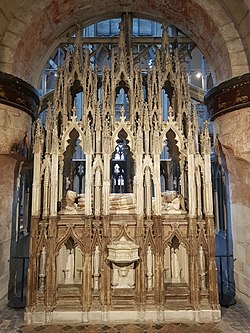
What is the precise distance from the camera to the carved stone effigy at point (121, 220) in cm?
466

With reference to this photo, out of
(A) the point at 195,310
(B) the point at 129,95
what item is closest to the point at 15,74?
(B) the point at 129,95

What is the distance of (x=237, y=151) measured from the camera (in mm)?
5199

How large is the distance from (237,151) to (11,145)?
14.0ft

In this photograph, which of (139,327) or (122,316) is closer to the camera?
(139,327)

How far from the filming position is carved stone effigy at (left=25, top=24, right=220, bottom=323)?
183 inches

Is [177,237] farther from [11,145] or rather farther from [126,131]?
[11,145]

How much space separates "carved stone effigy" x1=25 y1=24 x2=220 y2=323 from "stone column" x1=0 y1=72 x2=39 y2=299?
523 millimetres

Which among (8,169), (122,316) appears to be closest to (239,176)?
(122,316)

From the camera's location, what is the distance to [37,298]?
4.75 m

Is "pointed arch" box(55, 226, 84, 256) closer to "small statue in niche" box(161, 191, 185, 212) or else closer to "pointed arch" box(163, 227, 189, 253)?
"pointed arch" box(163, 227, 189, 253)

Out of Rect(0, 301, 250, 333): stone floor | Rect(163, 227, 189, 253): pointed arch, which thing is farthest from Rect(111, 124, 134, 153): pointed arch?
Rect(0, 301, 250, 333): stone floor

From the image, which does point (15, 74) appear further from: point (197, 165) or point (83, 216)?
point (197, 165)

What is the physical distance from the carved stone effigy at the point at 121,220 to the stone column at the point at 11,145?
1.71 ft

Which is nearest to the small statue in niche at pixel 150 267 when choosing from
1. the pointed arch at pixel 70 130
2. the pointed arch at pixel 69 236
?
the pointed arch at pixel 69 236
